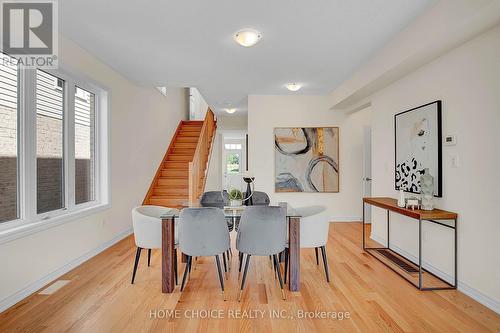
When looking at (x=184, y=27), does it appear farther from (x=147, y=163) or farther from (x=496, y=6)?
(x=147, y=163)

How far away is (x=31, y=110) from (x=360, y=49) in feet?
11.9

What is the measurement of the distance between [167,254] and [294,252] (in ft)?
4.02

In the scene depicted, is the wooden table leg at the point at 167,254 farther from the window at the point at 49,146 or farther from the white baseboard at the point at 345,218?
the white baseboard at the point at 345,218

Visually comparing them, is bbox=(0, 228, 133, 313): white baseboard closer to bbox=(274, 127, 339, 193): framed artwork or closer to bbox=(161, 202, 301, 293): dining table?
bbox=(161, 202, 301, 293): dining table

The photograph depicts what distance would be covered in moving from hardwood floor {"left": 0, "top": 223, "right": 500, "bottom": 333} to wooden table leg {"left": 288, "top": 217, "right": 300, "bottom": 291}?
0.35 ft

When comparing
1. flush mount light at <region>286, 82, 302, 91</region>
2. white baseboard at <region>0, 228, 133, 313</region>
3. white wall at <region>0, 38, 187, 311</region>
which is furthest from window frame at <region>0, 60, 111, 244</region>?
flush mount light at <region>286, 82, 302, 91</region>

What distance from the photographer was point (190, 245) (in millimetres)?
2547

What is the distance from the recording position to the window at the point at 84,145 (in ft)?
11.7

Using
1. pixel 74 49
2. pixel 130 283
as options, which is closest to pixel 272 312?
pixel 130 283

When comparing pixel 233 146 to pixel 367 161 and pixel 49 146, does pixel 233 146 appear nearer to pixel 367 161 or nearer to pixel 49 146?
pixel 367 161

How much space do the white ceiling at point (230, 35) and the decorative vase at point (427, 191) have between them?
1.57m

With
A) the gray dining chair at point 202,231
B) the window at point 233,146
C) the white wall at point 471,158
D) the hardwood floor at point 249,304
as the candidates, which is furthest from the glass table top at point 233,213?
the window at point 233,146

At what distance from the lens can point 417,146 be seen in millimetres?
3248

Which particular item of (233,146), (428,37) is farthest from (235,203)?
(233,146)
